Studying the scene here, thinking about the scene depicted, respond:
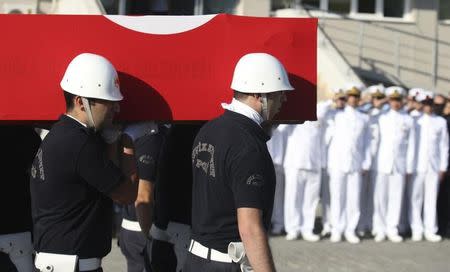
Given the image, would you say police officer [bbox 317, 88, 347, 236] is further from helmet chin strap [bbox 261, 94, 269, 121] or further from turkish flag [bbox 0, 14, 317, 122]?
helmet chin strap [bbox 261, 94, 269, 121]

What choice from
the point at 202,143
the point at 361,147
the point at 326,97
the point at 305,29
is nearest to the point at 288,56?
the point at 305,29

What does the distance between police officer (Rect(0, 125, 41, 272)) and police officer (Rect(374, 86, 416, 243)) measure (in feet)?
25.9

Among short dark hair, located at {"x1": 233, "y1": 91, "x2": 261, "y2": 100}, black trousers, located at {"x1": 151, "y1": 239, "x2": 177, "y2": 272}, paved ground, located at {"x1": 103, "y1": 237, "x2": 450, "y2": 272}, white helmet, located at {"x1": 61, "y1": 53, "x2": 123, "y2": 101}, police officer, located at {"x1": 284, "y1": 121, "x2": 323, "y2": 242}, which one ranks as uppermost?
white helmet, located at {"x1": 61, "y1": 53, "x2": 123, "y2": 101}

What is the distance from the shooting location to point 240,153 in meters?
4.49

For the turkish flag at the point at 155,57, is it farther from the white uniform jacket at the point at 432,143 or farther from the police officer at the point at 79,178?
the white uniform jacket at the point at 432,143

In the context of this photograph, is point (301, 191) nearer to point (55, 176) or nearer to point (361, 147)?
point (361, 147)

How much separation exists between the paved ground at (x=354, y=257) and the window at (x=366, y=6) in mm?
11057

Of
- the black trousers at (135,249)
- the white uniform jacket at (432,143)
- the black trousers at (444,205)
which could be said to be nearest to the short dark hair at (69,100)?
the black trousers at (135,249)

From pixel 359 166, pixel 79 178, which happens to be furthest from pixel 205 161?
pixel 359 166

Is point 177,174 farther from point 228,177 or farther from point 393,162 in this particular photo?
point 393,162

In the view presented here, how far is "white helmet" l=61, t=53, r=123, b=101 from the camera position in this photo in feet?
15.2

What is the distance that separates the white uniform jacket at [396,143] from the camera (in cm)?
1240

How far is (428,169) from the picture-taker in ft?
42.2

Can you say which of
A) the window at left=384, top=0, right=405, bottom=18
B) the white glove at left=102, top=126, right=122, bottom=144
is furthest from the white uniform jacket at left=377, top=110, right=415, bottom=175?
the window at left=384, top=0, right=405, bottom=18
